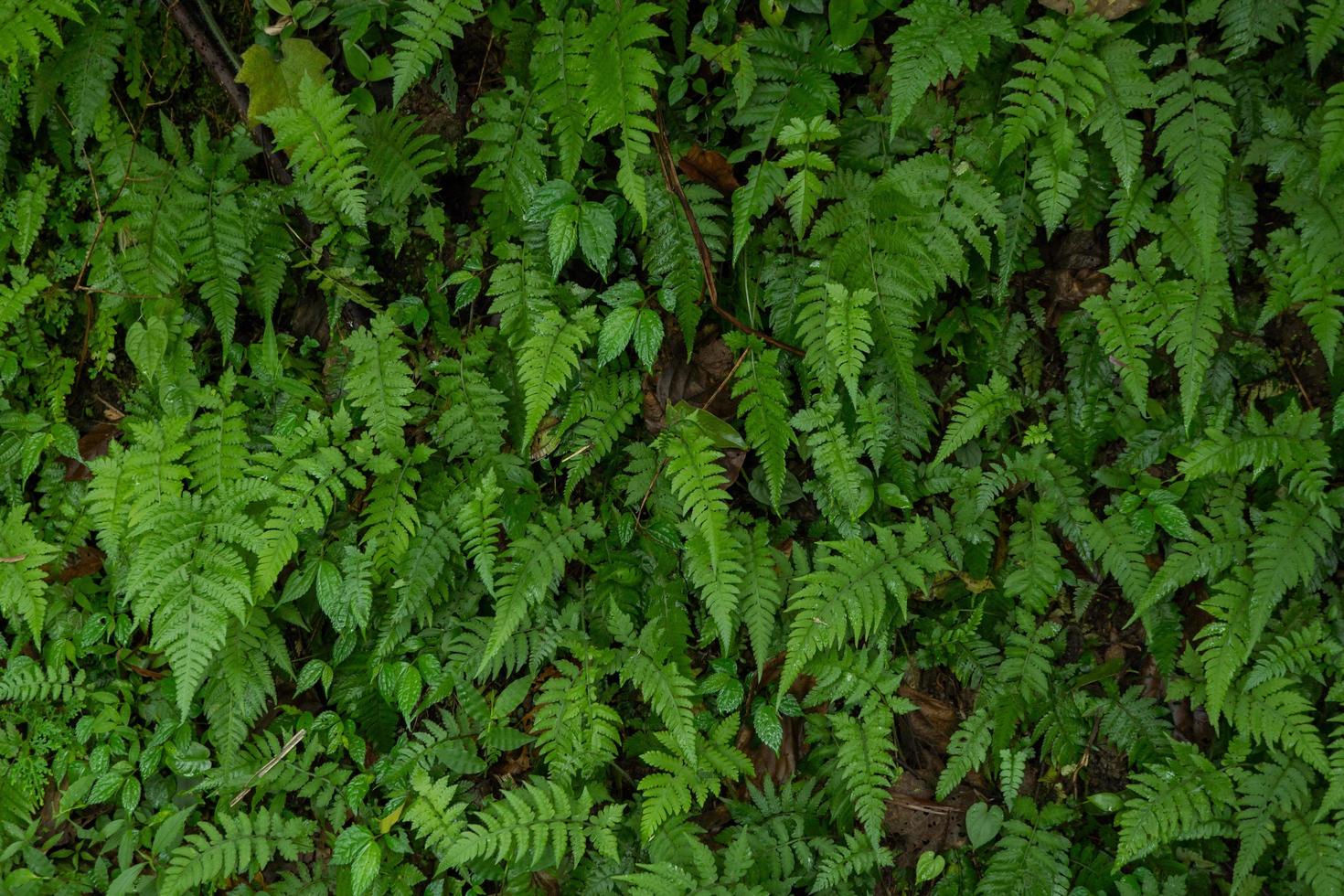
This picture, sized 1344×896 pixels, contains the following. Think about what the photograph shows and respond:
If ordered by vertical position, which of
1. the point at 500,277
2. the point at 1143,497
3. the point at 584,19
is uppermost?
the point at 584,19

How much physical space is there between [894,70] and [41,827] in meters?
4.83

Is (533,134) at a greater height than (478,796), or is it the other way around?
(533,134)

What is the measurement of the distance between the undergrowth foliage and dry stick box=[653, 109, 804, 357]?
19mm

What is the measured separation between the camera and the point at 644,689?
330 centimetres

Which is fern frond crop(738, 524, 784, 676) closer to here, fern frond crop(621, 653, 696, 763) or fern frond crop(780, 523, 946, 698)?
fern frond crop(780, 523, 946, 698)

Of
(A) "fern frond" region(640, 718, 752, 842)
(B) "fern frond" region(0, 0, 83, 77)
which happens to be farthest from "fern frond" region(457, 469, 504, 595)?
(B) "fern frond" region(0, 0, 83, 77)

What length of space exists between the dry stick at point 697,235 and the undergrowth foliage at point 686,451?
0.8 inches

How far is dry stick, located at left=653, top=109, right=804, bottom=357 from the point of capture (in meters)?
3.30

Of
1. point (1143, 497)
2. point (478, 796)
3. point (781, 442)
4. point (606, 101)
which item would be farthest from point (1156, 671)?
point (606, 101)

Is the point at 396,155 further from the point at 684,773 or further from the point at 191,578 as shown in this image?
the point at 684,773

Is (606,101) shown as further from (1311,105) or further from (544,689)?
(1311,105)

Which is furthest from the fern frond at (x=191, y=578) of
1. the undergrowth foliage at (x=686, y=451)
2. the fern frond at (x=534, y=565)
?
the fern frond at (x=534, y=565)

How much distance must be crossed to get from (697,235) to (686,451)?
33.3 inches

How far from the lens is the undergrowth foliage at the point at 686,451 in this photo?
3.09m
